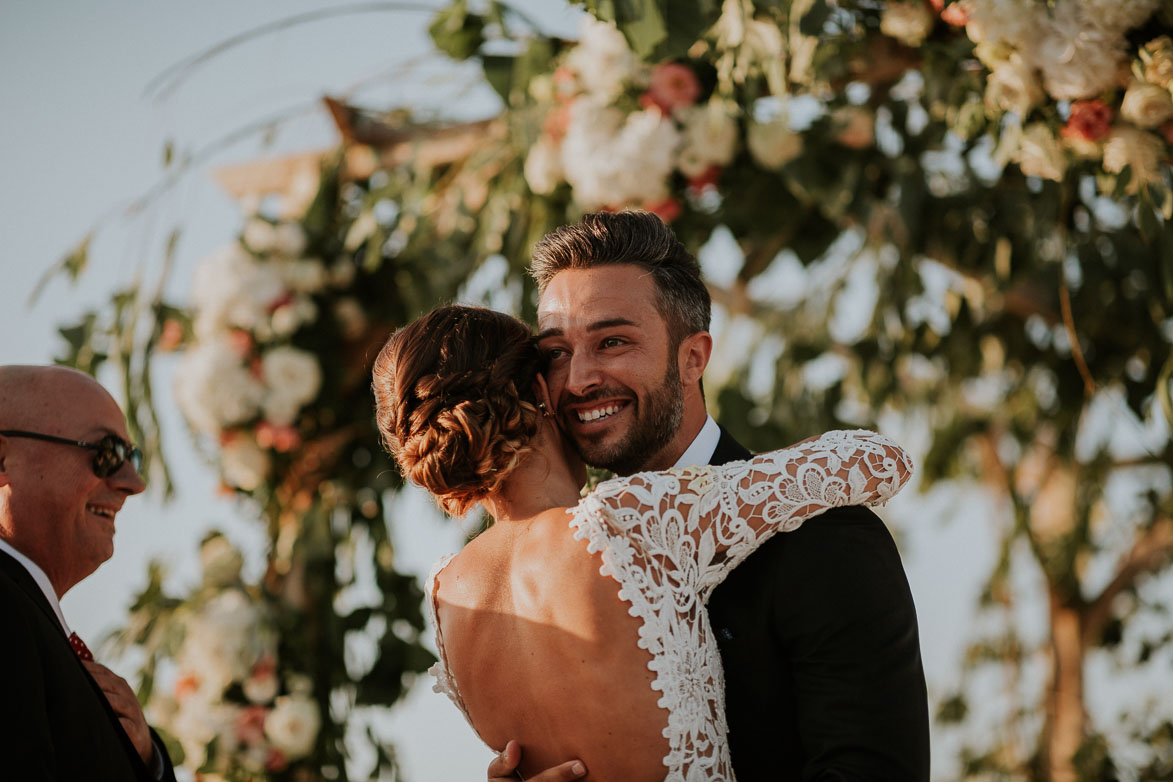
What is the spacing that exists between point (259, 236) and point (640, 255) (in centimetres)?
289

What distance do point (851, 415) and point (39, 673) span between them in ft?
17.8

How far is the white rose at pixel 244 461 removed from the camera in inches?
197

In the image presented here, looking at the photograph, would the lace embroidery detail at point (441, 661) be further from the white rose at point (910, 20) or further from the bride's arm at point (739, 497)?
the white rose at point (910, 20)

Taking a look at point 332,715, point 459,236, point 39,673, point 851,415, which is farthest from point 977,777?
point 39,673

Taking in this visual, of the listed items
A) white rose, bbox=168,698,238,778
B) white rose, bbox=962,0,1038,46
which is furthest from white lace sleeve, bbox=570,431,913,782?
white rose, bbox=168,698,238,778

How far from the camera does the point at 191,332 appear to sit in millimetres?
5082

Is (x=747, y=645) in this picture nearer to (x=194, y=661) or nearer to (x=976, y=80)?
(x=976, y=80)

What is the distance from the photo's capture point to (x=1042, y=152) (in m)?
3.25

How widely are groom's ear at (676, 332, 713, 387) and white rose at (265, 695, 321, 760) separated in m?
2.72

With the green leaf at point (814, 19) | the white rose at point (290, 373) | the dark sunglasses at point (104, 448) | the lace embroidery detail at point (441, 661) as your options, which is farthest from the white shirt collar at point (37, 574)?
the green leaf at point (814, 19)

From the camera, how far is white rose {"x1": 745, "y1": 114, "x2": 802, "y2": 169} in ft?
13.7

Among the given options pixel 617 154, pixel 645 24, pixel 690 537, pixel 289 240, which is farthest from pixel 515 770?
pixel 289 240

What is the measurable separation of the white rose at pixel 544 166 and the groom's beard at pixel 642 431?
1.92m

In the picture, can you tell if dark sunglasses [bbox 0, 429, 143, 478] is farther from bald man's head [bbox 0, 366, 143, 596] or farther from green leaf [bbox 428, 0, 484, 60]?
green leaf [bbox 428, 0, 484, 60]
